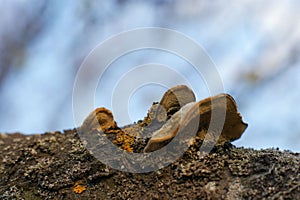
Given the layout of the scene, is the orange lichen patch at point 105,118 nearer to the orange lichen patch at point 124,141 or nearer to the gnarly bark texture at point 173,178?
the orange lichen patch at point 124,141

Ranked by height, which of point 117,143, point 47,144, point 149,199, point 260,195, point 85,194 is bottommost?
point 260,195

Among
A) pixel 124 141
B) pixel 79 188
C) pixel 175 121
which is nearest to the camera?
pixel 175 121

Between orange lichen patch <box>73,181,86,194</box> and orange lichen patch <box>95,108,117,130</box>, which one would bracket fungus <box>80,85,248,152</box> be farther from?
orange lichen patch <box>73,181,86,194</box>

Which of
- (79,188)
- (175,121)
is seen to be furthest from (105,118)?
(175,121)

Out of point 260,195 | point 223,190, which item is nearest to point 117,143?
point 223,190

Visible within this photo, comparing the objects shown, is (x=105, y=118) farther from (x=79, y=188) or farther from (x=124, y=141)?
(x=79, y=188)

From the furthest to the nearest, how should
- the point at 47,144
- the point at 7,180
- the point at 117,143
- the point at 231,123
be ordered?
the point at 47,144, the point at 7,180, the point at 117,143, the point at 231,123

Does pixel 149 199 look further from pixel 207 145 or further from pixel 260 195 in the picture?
pixel 260 195
